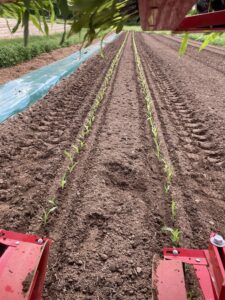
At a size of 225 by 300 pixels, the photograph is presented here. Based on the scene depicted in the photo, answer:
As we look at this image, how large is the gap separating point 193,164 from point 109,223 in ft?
5.57

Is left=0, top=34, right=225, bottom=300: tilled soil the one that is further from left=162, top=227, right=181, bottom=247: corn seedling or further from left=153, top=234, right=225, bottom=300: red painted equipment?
left=153, top=234, right=225, bottom=300: red painted equipment

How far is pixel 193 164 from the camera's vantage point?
4086 millimetres

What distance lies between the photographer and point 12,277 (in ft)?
5.74

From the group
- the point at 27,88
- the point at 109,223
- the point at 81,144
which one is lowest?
the point at 109,223

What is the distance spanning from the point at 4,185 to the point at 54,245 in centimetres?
119

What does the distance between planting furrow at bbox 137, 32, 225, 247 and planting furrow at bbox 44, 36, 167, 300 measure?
0.80 feet

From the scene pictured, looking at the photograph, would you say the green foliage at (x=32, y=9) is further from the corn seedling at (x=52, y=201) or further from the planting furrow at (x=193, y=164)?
the planting furrow at (x=193, y=164)

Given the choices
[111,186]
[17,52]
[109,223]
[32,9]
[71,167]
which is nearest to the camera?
[32,9]

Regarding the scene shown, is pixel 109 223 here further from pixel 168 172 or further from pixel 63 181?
pixel 168 172

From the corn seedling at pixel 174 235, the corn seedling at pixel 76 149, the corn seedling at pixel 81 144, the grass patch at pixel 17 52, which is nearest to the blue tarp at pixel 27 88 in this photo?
the grass patch at pixel 17 52

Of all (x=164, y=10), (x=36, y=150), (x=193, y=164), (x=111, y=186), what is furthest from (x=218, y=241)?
(x=36, y=150)

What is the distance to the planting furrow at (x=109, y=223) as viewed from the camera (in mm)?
2246

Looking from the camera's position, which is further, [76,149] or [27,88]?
[27,88]

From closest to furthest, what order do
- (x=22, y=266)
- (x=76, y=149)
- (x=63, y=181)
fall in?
(x=22, y=266), (x=63, y=181), (x=76, y=149)
